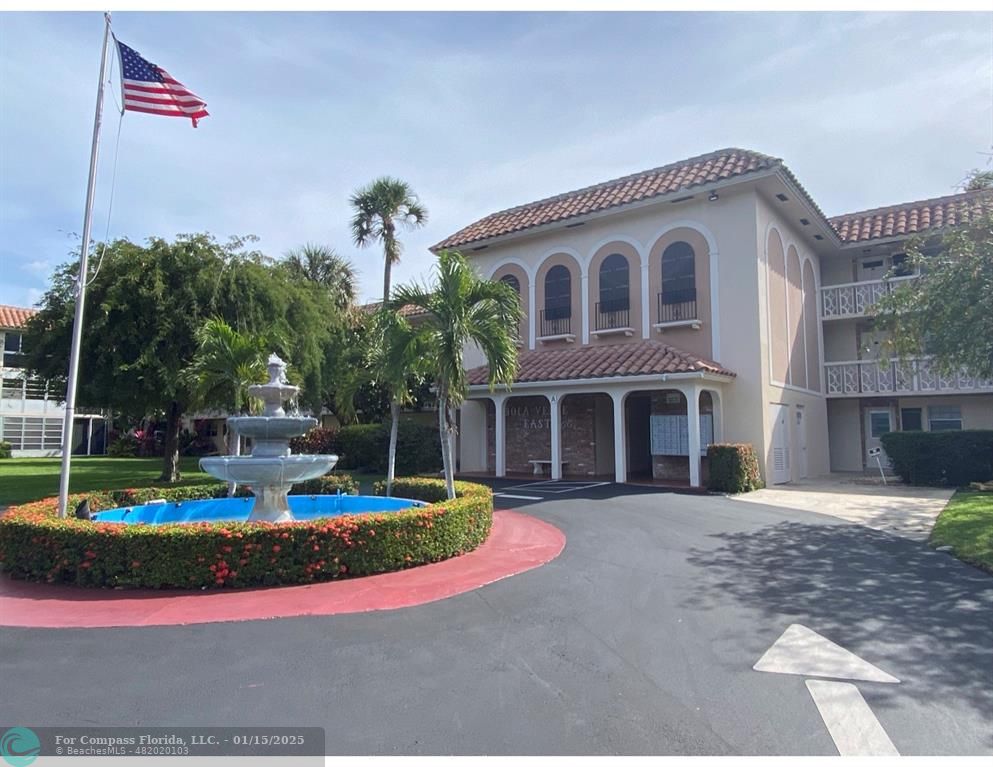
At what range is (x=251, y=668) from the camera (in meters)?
4.49

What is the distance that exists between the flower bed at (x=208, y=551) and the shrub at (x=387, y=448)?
43.2ft

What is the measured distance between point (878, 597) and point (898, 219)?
62.0 feet

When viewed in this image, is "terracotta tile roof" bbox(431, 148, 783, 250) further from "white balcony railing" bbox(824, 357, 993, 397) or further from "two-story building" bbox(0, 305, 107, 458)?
"two-story building" bbox(0, 305, 107, 458)

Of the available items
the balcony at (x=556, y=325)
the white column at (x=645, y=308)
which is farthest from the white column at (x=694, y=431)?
the balcony at (x=556, y=325)

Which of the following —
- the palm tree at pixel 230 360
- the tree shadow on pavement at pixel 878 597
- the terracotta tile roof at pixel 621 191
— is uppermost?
the terracotta tile roof at pixel 621 191

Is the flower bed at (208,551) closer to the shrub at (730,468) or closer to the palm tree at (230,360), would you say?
the palm tree at (230,360)

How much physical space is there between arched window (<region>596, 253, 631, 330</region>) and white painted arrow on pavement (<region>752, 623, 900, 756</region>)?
46.9 ft

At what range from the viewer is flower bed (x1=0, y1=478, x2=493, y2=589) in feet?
21.8

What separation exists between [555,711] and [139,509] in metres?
9.86

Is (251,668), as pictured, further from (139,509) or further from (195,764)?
(139,509)

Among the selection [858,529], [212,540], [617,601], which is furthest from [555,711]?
[858,529]

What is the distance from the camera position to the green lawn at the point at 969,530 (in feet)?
25.4

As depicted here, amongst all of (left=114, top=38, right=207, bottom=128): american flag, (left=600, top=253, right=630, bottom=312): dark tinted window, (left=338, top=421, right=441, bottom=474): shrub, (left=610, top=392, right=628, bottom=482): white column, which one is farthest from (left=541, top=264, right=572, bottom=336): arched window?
(left=114, top=38, right=207, bottom=128): american flag

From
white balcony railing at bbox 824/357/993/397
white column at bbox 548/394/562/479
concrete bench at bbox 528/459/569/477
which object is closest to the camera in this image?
white column at bbox 548/394/562/479
